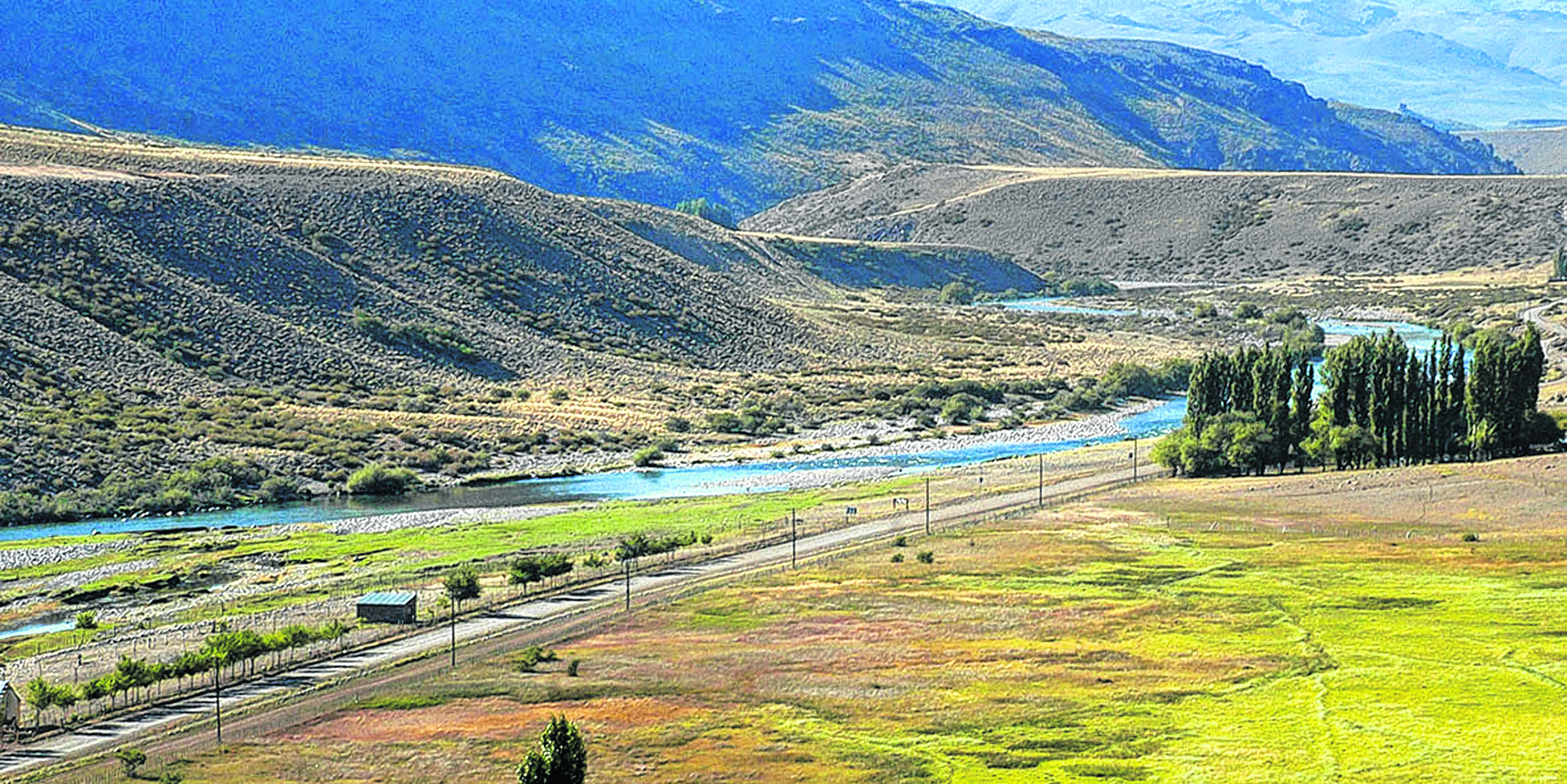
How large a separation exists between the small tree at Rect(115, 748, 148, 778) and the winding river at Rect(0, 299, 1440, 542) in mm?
46870

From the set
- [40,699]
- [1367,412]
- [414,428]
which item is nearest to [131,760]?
[40,699]

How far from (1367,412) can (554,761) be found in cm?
8250

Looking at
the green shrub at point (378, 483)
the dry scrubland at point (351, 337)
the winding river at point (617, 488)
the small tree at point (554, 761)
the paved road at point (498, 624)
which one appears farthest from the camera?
the dry scrubland at point (351, 337)

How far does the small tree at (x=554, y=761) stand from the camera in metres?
43.9

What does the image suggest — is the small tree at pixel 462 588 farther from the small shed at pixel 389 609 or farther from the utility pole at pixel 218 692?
the utility pole at pixel 218 692

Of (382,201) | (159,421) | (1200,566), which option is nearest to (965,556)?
(1200,566)

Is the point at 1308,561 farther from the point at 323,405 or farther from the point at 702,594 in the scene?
the point at 323,405

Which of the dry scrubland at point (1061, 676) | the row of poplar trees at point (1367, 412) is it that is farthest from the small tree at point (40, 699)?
the row of poplar trees at point (1367, 412)

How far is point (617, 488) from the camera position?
116m

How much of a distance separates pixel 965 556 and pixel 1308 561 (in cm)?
1597

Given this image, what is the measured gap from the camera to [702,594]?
79.5 meters

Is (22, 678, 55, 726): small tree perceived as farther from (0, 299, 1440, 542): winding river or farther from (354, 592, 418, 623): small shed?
(0, 299, 1440, 542): winding river

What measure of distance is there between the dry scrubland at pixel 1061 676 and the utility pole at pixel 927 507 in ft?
14.9

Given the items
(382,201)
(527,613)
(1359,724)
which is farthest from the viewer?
(382,201)
